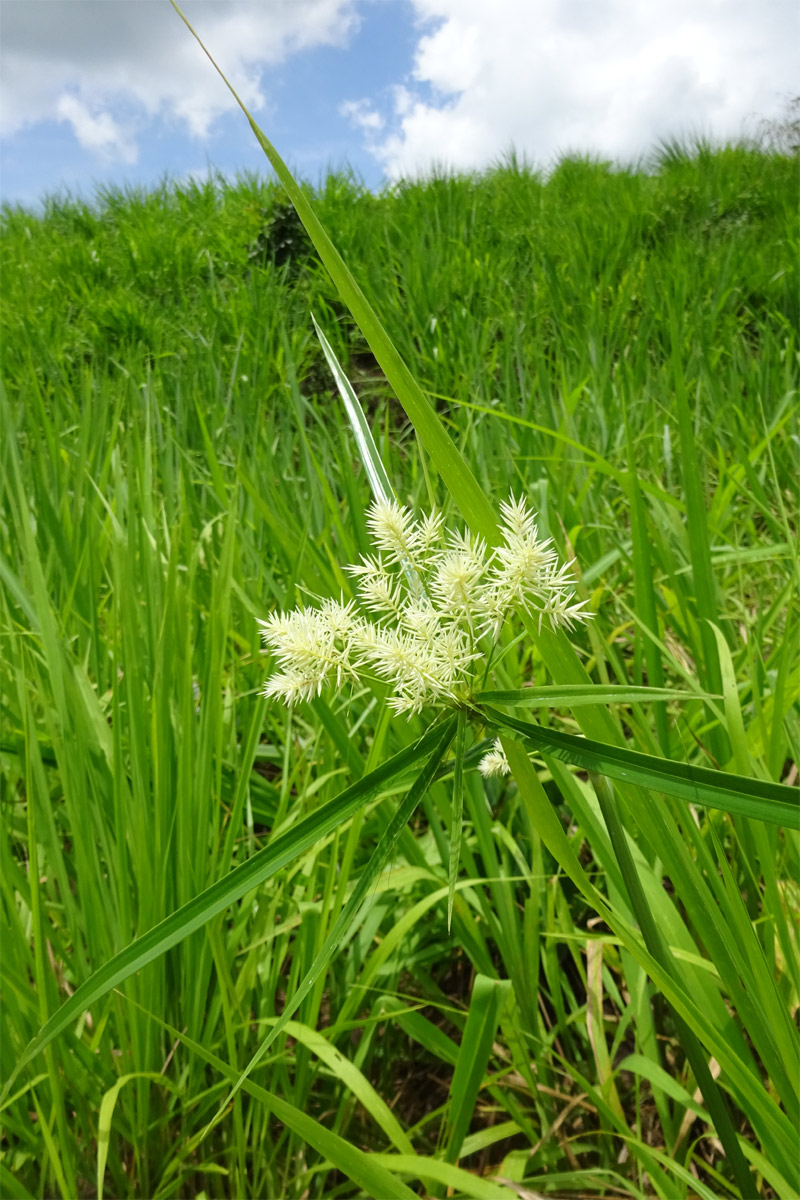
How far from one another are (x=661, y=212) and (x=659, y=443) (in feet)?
11.1

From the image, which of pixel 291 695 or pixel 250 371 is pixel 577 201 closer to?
pixel 250 371

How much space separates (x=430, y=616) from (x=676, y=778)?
0.12 m

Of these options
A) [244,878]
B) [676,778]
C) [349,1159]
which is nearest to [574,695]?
[676,778]

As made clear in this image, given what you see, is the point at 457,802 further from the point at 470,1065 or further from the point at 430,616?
the point at 470,1065

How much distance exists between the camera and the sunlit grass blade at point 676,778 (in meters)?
0.28

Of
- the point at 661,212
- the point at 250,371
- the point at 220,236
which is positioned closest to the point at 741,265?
the point at 661,212

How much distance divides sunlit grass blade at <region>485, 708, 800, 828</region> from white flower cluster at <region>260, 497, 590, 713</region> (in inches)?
1.4

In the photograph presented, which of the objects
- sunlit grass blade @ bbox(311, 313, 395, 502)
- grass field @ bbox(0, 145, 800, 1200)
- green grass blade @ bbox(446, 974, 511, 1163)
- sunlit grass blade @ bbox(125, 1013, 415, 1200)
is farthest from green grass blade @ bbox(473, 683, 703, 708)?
green grass blade @ bbox(446, 974, 511, 1163)

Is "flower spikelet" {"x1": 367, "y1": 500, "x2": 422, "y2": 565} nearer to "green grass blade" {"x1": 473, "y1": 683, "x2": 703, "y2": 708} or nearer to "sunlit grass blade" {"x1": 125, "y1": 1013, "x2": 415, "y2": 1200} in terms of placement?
"green grass blade" {"x1": 473, "y1": 683, "x2": 703, "y2": 708}

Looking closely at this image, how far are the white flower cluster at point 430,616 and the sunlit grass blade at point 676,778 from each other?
0.03m

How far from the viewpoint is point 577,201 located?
496cm

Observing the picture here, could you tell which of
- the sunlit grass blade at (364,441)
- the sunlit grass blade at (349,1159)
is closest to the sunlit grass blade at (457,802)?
the sunlit grass blade at (364,441)

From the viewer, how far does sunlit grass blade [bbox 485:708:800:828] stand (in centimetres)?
28

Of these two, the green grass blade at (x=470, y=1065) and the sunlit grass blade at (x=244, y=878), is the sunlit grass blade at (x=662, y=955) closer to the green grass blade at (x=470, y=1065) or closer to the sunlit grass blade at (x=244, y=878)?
the sunlit grass blade at (x=244, y=878)
